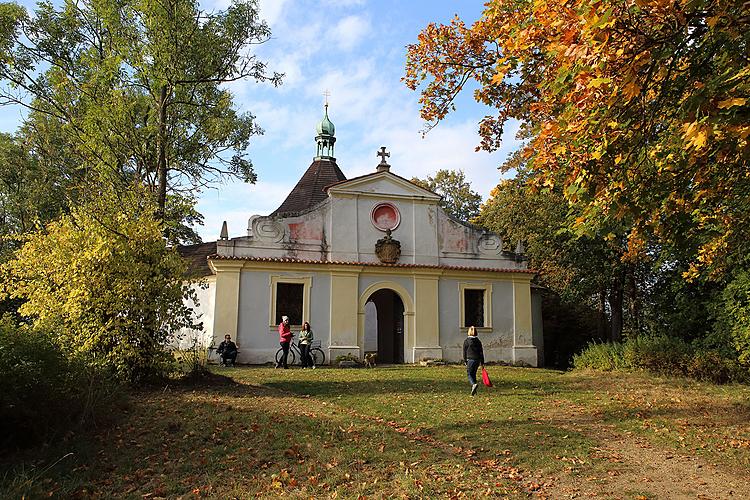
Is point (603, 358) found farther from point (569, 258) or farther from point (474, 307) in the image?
point (474, 307)

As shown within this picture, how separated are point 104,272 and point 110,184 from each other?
10.4 ft

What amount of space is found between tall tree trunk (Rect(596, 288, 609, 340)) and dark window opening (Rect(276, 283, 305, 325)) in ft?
38.7

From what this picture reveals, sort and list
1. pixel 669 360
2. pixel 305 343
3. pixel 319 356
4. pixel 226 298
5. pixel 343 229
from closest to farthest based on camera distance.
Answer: pixel 669 360 → pixel 305 343 → pixel 226 298 → pixel 319 356 → pixel 343 229

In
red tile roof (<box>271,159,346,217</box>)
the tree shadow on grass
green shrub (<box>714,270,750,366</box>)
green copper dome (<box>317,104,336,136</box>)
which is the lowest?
the tree shadow on grass

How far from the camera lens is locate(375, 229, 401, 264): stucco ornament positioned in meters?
20.5

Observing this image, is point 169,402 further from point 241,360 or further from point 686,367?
point 686,367

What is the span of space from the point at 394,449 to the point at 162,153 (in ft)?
30.8

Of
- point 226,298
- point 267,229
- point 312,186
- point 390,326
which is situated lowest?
point 390,326

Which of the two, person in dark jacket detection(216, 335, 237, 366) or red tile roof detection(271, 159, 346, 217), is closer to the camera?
person in dark jacket detection(216, 335, 237, 366)

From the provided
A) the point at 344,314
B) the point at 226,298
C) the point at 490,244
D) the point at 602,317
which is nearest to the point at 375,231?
the point at 344,314

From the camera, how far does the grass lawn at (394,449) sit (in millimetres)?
5684

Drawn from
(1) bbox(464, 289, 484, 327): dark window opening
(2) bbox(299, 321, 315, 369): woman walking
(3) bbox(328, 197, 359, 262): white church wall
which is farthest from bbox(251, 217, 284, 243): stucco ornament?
(1) bbox(464, 289, 484, 327): dark window opening

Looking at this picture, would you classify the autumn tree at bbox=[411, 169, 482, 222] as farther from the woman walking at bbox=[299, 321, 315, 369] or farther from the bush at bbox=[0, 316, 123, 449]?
the bush at bbox=[0, 316, 123, 449]

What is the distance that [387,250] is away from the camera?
20531 mm
